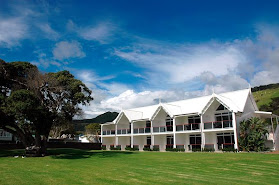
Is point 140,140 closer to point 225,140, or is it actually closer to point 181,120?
point 181,120

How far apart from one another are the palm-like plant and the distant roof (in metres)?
1.86

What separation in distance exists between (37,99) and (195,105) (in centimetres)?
2117

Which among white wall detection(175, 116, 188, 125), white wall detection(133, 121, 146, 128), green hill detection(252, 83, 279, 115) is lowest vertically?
white wall detection(133, 121, 146, 128)

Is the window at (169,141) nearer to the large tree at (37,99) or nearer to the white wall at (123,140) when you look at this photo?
the white wall at (123,140)

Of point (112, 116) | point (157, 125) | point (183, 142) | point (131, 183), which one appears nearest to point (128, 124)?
point (157, 125)

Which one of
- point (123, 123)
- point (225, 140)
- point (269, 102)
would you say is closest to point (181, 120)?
point (225, 140)

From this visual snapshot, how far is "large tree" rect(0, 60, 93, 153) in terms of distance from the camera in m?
20.8

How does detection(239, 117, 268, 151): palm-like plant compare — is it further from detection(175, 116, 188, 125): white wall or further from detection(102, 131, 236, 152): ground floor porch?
detection(175, 116, 188, 125): white wall

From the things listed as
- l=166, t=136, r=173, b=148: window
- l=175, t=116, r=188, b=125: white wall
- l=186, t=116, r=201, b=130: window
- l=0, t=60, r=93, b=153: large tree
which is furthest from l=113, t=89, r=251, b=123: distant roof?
l=0, t=60, r=93, b=153: large tree

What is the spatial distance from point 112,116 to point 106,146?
70834mm

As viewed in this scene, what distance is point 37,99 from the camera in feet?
70.1

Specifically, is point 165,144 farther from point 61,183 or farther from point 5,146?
point 61,183

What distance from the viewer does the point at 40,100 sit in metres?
22.3

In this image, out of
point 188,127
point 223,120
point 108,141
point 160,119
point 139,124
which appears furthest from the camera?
point 108,141
